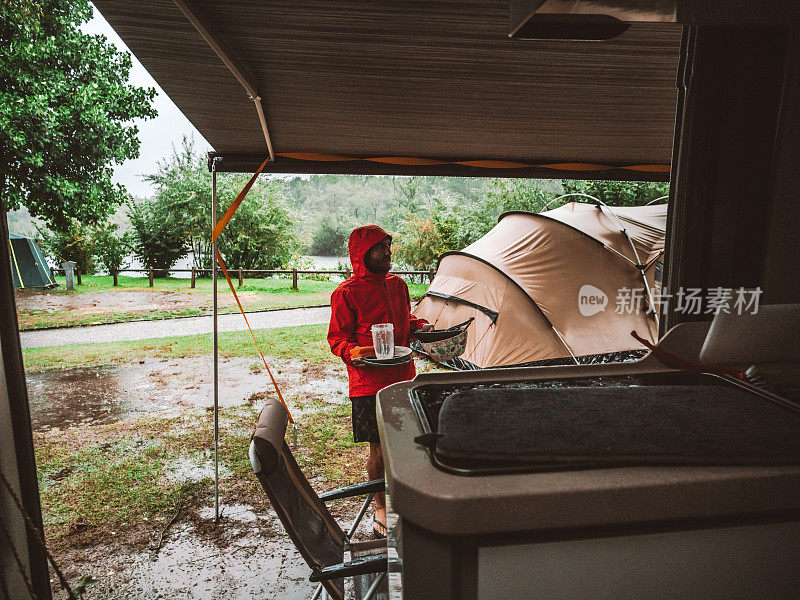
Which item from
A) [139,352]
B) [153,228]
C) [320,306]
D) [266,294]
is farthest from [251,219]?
[139,352]

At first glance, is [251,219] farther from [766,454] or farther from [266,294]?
[766,454]

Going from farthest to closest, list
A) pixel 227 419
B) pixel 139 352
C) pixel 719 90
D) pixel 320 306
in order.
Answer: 1. pixel 320 306
2. pixel 139 352
3. pixel 227 419
4. pixel 719 90

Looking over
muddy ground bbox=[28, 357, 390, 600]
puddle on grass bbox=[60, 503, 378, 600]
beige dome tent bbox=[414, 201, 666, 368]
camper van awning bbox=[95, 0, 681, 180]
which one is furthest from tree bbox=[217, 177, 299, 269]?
puddle on grass bbox=[60, 503, 378, 600]

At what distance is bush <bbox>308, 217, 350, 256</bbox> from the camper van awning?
3183 centimetres

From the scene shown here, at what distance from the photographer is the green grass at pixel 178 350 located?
7.28 metres

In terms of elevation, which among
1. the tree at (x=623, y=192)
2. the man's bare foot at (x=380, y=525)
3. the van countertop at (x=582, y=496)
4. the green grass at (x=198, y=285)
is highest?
the tree at (x=623, y=192)

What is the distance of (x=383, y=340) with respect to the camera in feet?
7.59

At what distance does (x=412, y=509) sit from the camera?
67cm

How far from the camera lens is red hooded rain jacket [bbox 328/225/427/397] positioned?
8.95 ft

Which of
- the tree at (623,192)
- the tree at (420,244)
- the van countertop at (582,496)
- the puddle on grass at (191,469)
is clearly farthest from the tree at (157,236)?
the van countertop at (582,496)

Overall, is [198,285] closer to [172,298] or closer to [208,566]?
[172,298]

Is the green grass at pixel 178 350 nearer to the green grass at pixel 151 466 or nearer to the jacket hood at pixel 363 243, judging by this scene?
the green grass at pixel 151 466

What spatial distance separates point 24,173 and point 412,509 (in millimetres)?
12891

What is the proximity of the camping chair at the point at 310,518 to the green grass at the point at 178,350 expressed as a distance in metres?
5.29
